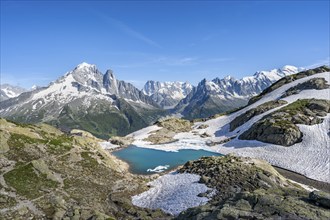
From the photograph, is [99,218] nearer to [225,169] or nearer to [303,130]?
[225,169]

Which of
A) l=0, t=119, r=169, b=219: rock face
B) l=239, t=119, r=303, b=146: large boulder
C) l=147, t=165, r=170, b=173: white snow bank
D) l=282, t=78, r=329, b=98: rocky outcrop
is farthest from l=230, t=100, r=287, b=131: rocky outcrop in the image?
l=0, t=119, r=169, b=219: rock face

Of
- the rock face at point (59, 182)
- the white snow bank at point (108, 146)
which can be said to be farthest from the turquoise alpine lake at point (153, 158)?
the rock face at point (59, 182)

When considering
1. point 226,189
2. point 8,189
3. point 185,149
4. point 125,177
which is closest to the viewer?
point 8,189

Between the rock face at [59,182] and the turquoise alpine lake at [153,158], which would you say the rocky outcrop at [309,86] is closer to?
the turquoise alpine lake at [153,158]

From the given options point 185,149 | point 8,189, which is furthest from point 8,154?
point 185,149

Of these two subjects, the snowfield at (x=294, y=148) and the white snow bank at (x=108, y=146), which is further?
the white snow bank at (x=108, y=146)

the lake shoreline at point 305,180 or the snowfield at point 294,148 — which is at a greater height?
the snowfield at point 294,148

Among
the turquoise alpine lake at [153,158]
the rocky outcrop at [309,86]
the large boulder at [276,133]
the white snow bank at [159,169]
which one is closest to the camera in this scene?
the white snow bank at [159,169]
